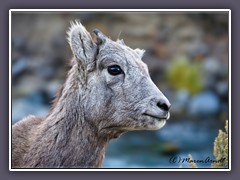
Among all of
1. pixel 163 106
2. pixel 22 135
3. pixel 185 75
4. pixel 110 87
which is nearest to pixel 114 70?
pixel 110 87

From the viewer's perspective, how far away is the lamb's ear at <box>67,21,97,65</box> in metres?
4.18

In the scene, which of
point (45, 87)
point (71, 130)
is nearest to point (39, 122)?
point (71, 130)

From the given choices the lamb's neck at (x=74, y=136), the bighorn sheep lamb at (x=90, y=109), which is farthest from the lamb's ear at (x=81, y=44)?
the lamb's neck at (x=74, y=136)

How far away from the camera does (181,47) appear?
230 inches

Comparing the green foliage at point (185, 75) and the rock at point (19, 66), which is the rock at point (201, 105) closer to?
the green foliage at point (185, 75)

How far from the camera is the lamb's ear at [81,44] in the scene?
418 cm

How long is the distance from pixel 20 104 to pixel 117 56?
123cm

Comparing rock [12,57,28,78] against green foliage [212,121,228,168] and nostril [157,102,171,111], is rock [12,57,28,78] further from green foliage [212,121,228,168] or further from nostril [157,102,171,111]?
green foliage [212,121,228,168]

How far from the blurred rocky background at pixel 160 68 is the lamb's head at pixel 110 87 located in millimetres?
857

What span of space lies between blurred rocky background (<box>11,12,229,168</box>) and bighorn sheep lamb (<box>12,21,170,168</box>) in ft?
2.57

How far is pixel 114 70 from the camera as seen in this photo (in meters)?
4.24

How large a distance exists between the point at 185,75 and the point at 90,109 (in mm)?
1602
